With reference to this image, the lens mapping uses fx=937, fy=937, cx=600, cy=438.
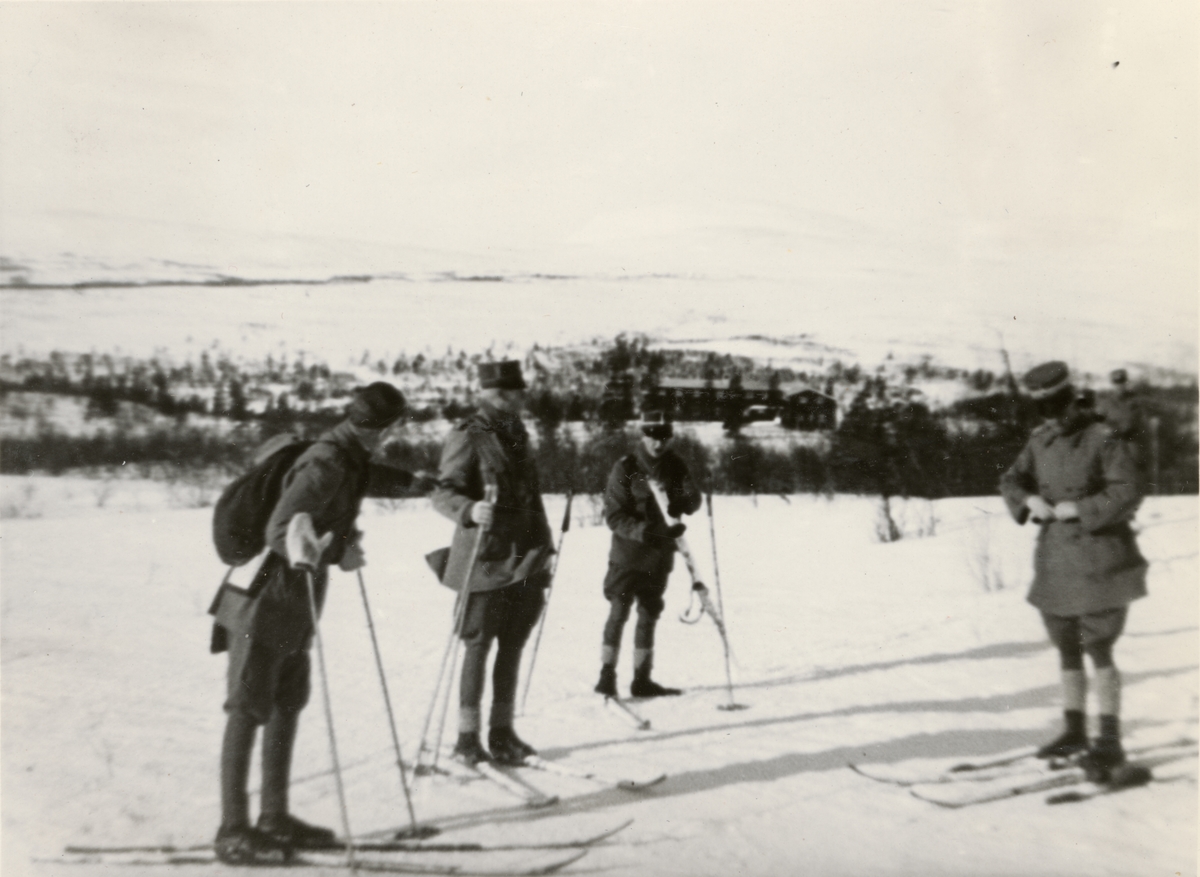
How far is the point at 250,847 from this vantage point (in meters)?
2.88

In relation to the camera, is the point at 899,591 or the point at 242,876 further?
the point at 899,591

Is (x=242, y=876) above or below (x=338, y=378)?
below

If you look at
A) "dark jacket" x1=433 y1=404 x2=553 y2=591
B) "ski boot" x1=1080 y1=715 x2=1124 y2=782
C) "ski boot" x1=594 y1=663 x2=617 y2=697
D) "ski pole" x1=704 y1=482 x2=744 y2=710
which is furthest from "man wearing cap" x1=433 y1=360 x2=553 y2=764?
"ski boot" x1=1080 y1=715 x2=1124 y2=782

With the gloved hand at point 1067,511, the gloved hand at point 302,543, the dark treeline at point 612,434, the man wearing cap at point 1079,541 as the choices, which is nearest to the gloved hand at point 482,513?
the dark treeline at point 612,434

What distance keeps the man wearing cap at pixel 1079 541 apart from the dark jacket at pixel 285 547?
2.34 m

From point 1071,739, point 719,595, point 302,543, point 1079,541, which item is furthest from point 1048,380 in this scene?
point 302,543

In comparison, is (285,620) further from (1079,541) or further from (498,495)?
(1079,541)

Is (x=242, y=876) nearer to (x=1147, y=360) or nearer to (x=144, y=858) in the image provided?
(x=144, y=858)

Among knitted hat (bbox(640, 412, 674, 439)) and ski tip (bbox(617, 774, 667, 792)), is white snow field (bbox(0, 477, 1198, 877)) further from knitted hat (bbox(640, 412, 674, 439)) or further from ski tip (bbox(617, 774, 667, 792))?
knitted hat (bbox(640, 412, 674, 439))

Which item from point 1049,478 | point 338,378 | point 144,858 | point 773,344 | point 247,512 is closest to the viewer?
point 247,512

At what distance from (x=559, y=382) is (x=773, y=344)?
3.06 ft

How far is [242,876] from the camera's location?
114 inches

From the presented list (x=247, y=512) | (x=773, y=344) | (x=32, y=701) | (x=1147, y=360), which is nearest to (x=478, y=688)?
(x=247, y=512)

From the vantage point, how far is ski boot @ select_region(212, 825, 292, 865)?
2.88 meters
